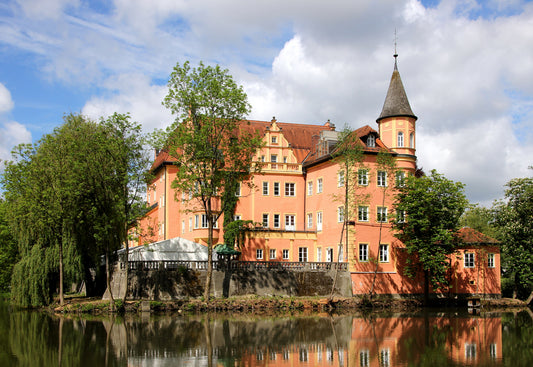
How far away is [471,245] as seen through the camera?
4269 cm

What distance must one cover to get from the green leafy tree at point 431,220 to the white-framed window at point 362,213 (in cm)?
223

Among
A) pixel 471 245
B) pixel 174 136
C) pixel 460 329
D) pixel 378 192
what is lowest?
pixel 460 329

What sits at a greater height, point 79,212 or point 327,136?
point 327,136

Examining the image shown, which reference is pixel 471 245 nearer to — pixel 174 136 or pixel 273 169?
pixel 273 169

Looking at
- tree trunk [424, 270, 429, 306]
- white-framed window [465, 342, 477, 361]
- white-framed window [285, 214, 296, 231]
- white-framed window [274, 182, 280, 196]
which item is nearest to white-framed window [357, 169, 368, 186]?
tree trunk [424, 270, 429, 306]

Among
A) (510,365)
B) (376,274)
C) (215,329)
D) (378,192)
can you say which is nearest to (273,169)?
(378,192)

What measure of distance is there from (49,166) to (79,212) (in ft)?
10.8

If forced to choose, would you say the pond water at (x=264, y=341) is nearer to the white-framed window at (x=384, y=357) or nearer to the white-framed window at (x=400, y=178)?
the white-framed window at (x=384, y=357)

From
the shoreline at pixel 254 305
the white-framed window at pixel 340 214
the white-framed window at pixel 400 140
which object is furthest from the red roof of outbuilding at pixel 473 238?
the white-framed window at pixel 340 214

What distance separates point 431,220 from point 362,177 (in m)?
5.79

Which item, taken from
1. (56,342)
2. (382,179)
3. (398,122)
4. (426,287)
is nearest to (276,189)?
(382,179)

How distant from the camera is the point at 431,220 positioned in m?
39.7

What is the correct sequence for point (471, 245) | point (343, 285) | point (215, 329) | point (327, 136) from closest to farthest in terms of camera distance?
point (215, 329) → point (343, 285) → point (471, 245) → point (327, 136)

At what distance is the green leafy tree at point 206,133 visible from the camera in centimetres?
3459
